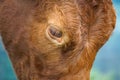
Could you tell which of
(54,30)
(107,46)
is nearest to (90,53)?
(54,30)

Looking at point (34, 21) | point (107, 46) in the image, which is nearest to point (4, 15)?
point (34, 21)

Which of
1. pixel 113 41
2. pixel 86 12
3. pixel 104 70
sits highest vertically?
pixel 86 12

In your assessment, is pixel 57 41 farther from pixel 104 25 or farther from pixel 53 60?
pixel 104 25

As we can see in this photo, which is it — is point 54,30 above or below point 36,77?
above

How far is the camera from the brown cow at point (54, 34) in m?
1.95

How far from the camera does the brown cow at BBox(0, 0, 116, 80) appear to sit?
1952 millimetres

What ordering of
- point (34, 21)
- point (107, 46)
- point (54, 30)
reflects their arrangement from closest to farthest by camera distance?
point (54, 30) → point (34, 21) → point (107, 46)

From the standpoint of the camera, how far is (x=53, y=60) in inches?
79.4

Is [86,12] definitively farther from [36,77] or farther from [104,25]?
[36,77]

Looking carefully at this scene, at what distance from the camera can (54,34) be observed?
1.93 meters

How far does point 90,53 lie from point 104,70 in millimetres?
2249

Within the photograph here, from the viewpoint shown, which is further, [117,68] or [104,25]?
[117,68]

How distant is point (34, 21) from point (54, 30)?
17cm

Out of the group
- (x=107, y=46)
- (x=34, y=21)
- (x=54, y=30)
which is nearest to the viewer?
(x=54, y=30)
